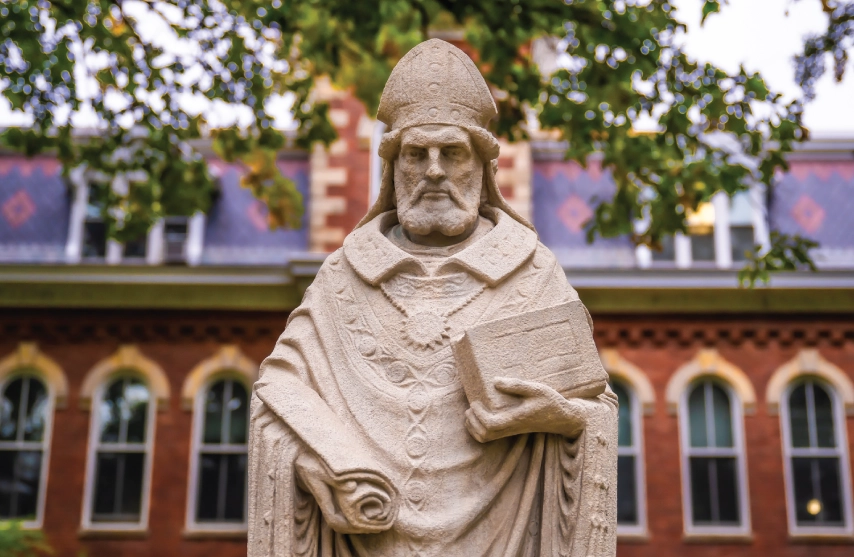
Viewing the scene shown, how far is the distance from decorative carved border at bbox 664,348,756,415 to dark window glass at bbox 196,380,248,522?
23.4 ft

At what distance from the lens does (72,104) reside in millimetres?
12148

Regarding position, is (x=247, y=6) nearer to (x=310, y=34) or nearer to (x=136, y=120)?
(x=310, y=34)

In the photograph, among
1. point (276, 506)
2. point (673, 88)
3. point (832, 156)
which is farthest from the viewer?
point (832, 156)

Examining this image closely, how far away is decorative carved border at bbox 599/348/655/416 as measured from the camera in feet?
68.7

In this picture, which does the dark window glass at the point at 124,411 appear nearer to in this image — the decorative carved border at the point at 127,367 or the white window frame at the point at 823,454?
the decorative carved border at the point at 127,367

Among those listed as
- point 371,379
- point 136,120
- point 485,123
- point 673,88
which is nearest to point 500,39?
point 673,88

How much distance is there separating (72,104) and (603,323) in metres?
11.4

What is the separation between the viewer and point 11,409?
70.5 ft

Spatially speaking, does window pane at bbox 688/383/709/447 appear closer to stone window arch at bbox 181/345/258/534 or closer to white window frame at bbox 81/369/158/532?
stone window arch at bbox 181/345/258/534

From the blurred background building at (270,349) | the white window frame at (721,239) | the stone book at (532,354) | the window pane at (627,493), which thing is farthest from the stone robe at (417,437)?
the white window frame at (721,239)

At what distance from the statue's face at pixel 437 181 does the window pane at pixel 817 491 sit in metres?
17.3

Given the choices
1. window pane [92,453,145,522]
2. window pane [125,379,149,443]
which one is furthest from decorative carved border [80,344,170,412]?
window pane [92,453,145,522]

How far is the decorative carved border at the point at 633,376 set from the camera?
20953 millimetres

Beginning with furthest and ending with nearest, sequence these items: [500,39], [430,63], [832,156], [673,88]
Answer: [832,156], [500,39], [673,88], [430,63]
